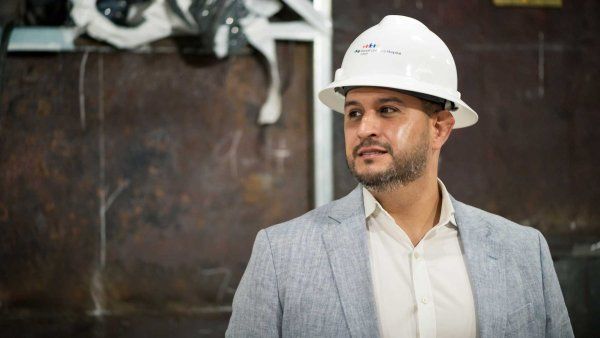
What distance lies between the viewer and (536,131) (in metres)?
3.50

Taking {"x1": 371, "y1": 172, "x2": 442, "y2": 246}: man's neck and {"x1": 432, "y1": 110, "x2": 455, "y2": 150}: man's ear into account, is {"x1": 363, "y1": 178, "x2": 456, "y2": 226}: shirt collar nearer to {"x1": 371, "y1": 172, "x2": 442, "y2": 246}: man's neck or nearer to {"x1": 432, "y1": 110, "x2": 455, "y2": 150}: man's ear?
{"x1": 371, "y1": 172, "x2": 442, "y2": 246}: man's neck

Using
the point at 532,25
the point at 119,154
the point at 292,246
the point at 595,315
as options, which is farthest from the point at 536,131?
the point at 119,154

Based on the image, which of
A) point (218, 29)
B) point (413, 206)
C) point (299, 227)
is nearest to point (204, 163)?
point (218, 29)

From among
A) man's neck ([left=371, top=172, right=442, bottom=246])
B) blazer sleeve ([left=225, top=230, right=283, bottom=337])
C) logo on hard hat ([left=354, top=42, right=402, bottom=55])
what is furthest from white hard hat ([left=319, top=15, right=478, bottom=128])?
blazer sleeve ([left=225, top=230, right=283, bottom=337])

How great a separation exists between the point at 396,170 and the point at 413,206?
0.21m

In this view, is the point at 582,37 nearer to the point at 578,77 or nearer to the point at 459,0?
the point at 578,77

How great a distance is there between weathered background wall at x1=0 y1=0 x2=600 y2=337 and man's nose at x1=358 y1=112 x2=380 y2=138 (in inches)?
59.3

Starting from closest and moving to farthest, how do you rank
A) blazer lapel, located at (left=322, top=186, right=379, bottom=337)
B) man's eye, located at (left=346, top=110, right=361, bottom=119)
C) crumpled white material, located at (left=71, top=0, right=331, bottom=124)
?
1. blazer lapel, located at (left=322, top=186, right=379, bottom=337)
2. man's eye, located at (left=346, top=110, right=361, bottom=119)
3. crumpled white material, located at (left=71, top=0, right=331, bottom=124)

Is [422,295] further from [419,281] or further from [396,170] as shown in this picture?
[396,170]

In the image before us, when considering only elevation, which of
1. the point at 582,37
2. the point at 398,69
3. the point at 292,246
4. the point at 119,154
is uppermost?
the point at 582,37

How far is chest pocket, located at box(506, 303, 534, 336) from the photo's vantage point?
1.74 meters

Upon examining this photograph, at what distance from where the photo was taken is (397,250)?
1811 millimetres

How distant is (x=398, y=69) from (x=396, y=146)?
0.89ft

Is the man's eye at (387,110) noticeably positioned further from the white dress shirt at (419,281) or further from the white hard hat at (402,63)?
the white dress shirt at (419,281)
